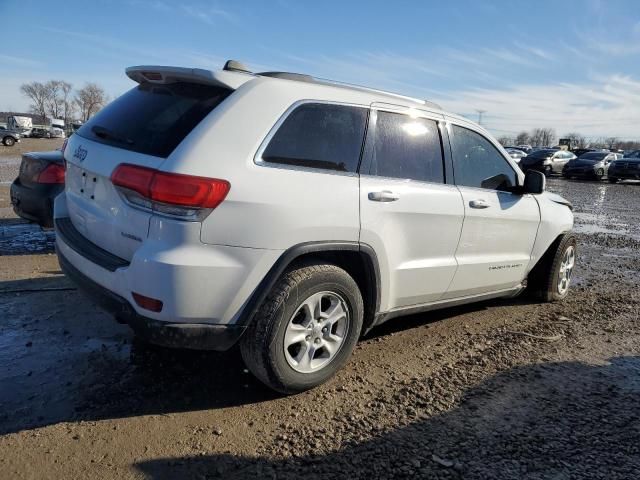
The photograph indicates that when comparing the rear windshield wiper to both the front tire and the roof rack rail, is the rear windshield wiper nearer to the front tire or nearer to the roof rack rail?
the roof rack rail

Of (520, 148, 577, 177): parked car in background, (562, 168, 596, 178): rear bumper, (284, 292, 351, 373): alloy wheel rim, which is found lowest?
(284, 292, 351, 373): alloy wheel rim

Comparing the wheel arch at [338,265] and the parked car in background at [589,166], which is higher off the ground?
the parked car in background at [589,166]

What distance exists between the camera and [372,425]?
292 centimetres

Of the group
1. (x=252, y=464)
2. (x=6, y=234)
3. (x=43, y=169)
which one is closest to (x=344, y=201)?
(x=252, y=464)

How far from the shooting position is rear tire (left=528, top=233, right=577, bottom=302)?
5223mm

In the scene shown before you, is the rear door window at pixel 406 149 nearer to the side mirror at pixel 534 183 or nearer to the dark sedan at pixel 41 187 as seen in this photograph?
the side mirror at pixel 534 183

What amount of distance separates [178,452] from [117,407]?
598mm

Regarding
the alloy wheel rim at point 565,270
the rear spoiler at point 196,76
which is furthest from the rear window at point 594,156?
the rear spoiler at point 196,76

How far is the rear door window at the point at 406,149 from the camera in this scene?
11.6ft

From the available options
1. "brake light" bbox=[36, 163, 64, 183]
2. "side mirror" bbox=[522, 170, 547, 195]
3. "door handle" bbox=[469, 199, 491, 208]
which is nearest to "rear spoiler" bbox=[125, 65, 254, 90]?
"door handle" bbox=[469, 199, 491, 208]

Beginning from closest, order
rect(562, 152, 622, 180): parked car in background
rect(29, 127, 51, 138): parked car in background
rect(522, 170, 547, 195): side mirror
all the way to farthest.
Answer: rect(522, 170, 547, 195): side mirror
rect(562, 152, 622, 180): parked car in background
rect(29, 127, 51, 138): parked car in background

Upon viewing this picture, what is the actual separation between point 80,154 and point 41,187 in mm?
2408

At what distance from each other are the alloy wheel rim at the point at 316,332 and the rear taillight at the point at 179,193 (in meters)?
0.83

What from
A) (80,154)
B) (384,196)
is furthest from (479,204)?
(80,154)
